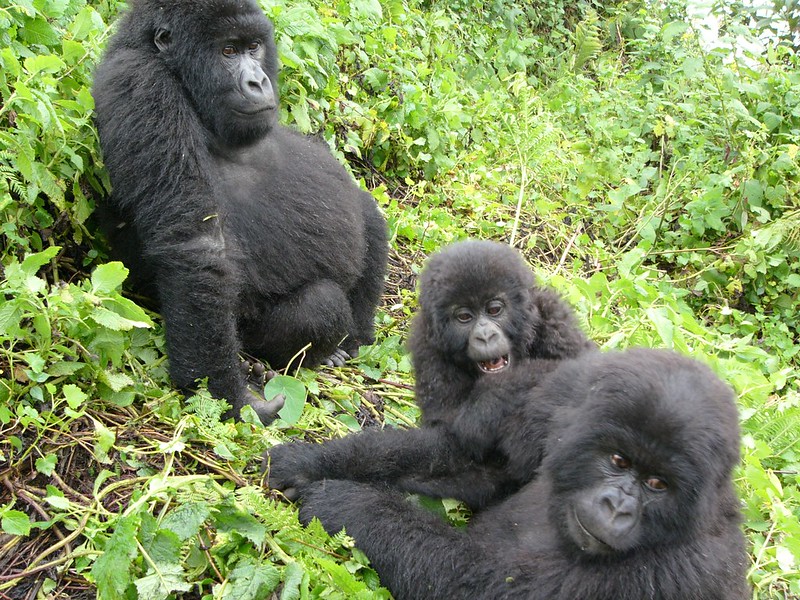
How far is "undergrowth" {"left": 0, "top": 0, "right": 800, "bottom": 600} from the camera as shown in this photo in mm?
3240

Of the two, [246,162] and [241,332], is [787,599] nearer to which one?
[241,332]

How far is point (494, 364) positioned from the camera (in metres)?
4.08

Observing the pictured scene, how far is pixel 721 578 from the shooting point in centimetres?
300

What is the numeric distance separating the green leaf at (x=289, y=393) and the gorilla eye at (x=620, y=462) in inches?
67.8

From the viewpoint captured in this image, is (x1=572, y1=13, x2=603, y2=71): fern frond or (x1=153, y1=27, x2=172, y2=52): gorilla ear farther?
(x1=572, y1=13, x2=603, y2=71): fern frond

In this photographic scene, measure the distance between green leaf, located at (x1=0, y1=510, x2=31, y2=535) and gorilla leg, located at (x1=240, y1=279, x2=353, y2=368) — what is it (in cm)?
185

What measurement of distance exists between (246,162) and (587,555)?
2868 millimetres

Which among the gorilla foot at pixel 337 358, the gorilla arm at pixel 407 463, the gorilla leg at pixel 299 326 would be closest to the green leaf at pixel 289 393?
the gorilla arm at pixel 407 463

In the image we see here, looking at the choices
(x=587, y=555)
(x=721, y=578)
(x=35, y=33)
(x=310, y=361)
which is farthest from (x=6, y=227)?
(x=721, y=578)

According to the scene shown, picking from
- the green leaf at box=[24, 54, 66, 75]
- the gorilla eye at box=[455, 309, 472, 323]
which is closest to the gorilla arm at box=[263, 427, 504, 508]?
the gorilla eye at box=[455, 309, 472, 323]

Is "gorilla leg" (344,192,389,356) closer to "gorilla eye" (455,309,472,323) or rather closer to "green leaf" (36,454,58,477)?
"gorilla eye" (455,309,472,323)

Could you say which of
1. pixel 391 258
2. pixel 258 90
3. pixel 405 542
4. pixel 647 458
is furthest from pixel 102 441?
pixel 391 258

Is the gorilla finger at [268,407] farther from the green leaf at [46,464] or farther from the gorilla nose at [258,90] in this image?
the gorilla nose at [258,90]

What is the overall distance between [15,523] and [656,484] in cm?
224
